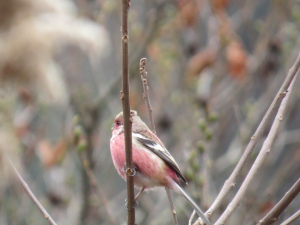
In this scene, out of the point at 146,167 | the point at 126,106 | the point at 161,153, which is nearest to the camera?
the point at 126,106

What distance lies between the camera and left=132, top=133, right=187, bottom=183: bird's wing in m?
3.42

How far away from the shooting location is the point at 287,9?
6355mm

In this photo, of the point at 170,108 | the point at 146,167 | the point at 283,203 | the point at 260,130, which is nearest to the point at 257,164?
the point at 260,130

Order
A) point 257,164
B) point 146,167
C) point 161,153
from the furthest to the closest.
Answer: point 161,153
point 146,167
point 257,164

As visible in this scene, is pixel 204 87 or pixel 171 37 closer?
pixel 204 87

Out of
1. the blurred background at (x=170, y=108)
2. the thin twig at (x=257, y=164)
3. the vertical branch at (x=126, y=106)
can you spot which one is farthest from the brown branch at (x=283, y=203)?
the blurred background at (x=170, y=108)

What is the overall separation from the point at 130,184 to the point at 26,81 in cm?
94

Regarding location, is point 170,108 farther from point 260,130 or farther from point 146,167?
point 260,130

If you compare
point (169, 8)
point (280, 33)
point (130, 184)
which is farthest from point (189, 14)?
point (130, 184)

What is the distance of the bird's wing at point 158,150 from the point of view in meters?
3.42

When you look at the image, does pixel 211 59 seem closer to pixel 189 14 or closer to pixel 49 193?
pixel 189 14

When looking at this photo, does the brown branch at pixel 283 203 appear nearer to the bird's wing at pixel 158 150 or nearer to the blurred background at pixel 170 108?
the bird's wing at pixel 158 150

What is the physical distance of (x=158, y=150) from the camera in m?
3.48

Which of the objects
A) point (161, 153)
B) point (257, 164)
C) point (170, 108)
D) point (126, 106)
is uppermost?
point (126, 106)
